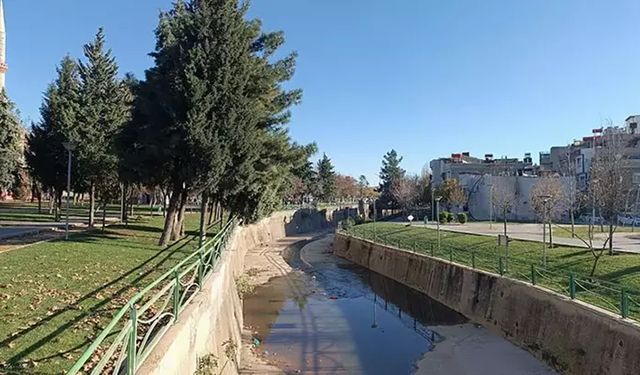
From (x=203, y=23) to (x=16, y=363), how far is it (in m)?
17.4

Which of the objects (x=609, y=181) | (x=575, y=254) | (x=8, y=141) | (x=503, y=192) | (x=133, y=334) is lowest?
(x=575, y=254)

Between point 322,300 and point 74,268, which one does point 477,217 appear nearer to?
point 322,300

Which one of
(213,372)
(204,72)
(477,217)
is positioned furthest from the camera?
(477,217)

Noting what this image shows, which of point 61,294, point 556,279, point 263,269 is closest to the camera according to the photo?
point 61,294

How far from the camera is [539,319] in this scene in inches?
654

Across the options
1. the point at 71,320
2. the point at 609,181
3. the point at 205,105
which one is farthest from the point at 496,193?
the point at 71,320

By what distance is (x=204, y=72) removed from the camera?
68.8 ft

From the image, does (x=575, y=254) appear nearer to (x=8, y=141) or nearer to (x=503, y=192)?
(x=8, y=141)

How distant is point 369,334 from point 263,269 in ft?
63.6

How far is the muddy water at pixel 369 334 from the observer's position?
53.3ft

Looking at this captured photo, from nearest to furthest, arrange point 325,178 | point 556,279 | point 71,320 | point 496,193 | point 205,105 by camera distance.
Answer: point 71,320 → point 556,279 → point 205,105 → point 496,193 → point 325,178

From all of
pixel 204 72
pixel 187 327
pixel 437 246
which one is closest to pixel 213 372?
pixel 187 327

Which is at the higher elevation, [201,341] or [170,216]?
[170,216]

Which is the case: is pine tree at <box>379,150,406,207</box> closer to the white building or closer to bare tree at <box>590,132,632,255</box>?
the white building
